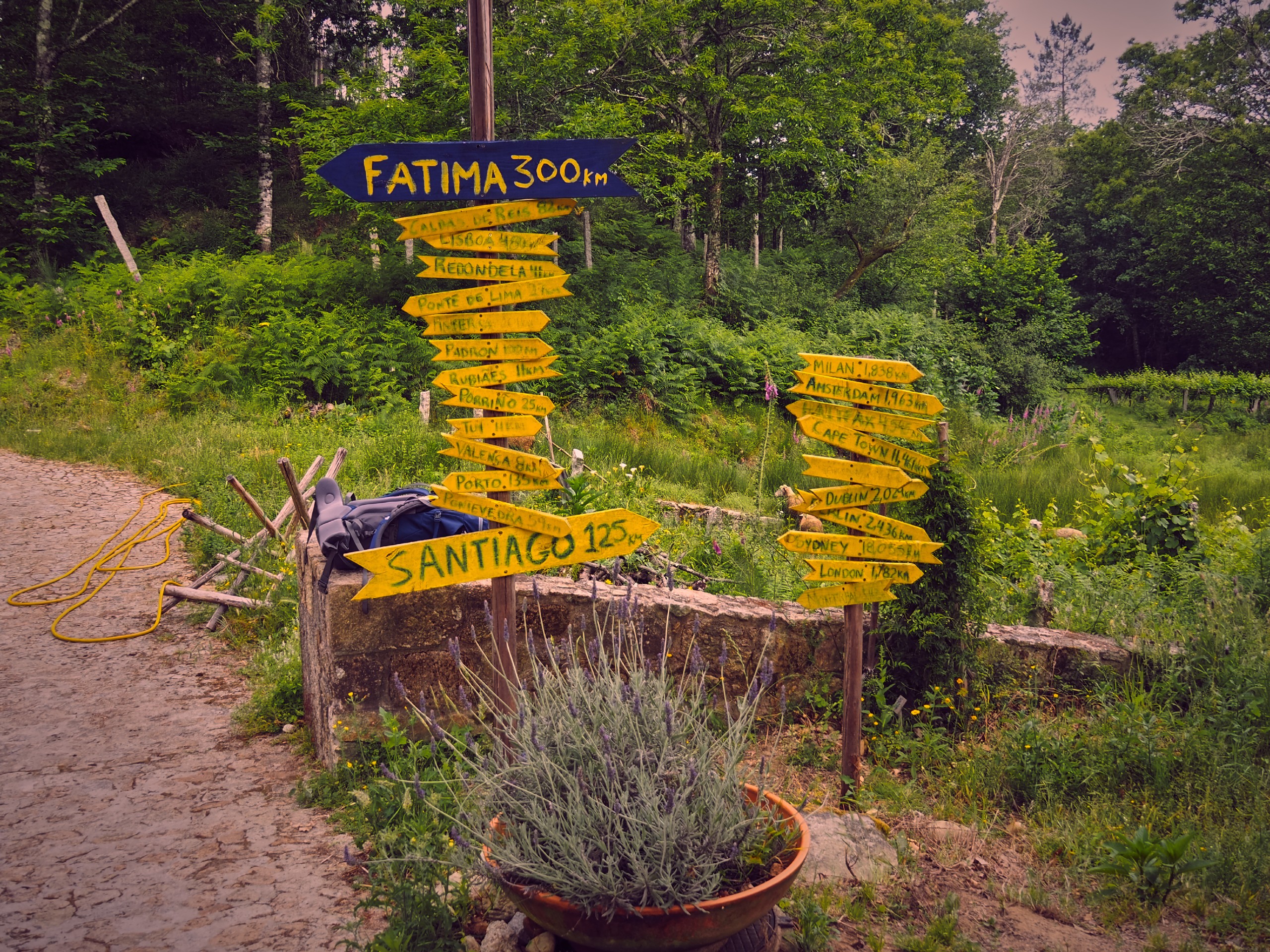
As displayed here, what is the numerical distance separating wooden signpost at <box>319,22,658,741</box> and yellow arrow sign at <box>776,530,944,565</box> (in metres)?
0.81

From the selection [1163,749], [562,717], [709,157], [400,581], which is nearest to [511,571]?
[400,581]

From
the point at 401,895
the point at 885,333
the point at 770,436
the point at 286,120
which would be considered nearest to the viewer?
the point at 401,895

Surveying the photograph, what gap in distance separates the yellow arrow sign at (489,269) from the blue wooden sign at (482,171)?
0.23 meters

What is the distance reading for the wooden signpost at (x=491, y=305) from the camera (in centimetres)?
289

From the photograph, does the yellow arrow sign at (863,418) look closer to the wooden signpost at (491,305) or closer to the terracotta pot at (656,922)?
the wooden signpost at (491,305)

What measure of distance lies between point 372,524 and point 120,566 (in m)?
4.24

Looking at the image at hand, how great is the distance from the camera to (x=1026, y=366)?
18938 millimetres

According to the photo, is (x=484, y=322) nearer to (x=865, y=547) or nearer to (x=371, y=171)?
(x=371, y=171)


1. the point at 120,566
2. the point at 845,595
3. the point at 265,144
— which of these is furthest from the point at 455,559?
the point at 265,144

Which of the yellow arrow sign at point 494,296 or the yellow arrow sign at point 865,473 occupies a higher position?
the yellow arrow sign at point 494,296

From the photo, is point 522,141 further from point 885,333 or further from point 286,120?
point 286,120

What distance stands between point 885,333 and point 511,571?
53.7ft

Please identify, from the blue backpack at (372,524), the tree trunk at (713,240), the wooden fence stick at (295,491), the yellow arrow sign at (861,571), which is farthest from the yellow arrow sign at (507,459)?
the tree trunk at (713,240)

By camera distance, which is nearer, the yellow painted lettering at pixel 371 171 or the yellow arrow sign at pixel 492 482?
the yellow painted lettering at pixel 371 171
